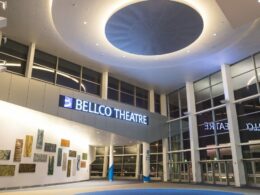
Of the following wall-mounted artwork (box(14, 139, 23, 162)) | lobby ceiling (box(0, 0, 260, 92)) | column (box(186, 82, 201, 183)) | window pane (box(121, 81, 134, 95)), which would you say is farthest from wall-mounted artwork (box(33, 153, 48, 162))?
column (box(186, 82, 201, 183))

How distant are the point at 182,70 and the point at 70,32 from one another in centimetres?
851

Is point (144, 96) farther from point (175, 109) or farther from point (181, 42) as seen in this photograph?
point (181, 42)

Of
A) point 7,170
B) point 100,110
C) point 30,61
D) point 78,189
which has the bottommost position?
point 78,189

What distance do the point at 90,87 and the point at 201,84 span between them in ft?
29.0

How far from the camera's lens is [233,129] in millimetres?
15781

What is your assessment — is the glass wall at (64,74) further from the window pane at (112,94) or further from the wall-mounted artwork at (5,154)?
the wall-mounted artwork at (5,154)

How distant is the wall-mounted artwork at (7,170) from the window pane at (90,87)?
264 inches

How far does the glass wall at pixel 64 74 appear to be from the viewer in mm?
15016

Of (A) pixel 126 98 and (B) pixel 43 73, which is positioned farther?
(A) pixel 126 98

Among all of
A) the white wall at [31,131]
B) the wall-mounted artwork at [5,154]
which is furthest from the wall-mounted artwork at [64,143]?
the wall-mounted artwork at [5,154]

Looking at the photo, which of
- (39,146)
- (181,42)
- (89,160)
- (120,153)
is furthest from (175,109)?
(39,146)

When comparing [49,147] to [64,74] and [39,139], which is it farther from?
[64,74]

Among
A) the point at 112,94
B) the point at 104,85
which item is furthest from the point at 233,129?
the point at 104,85

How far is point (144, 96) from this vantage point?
21.9m
